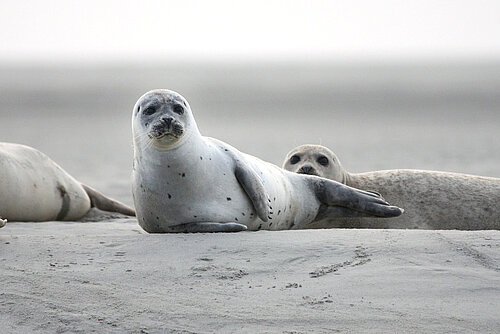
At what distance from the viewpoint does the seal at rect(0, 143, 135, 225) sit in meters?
5.60

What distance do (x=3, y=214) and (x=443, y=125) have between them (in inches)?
594

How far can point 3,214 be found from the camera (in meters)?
5.54

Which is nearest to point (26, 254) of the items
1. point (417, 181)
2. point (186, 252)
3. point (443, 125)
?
point (186, 252)

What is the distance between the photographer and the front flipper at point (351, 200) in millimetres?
5148

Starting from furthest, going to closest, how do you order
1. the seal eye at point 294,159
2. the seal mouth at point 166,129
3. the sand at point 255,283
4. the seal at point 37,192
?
the seal eye at point 294,159 < the seal at point 37,192 < the seal mouth at point 166,129 < the sand at point 255,283

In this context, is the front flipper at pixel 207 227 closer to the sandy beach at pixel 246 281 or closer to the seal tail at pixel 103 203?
→ the sandy beach at pixel 246 281

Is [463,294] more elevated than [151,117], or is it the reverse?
[151,117]

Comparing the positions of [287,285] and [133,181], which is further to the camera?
[133,181]

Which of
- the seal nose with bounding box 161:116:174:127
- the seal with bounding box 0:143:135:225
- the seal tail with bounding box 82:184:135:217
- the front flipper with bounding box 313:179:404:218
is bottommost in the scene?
the seal tail with bounding box 82:184:135:217

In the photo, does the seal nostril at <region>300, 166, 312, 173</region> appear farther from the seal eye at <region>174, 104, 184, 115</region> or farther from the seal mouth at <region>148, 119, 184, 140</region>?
the seal mouth at <region>148, 119, 184, 140</region>

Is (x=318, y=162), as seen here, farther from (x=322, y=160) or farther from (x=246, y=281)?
(x=246, y=281)

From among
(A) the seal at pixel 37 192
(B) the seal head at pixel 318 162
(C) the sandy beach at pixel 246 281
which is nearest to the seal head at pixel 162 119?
(C) the sandy beach at pixel 246 281

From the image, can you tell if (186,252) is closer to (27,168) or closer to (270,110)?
(27,168)

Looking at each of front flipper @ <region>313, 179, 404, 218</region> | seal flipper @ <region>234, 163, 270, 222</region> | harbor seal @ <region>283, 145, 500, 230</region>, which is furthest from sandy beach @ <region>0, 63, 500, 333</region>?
harbor seal @ <region>283, 145, 500, 230</region>
